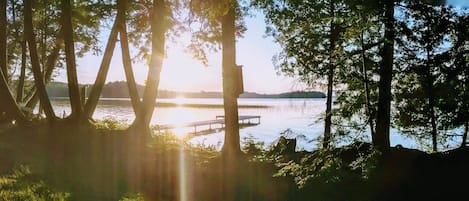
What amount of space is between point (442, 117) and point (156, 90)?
7613 millimetres

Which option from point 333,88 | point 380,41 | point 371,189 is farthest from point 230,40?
point 333,88

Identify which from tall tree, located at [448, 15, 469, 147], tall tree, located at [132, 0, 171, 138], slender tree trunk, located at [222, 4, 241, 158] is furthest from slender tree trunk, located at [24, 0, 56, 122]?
tall tree, located at [448, 15, 469, 147]

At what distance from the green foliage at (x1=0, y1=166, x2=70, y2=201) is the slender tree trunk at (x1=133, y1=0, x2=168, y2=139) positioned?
17.0 ft

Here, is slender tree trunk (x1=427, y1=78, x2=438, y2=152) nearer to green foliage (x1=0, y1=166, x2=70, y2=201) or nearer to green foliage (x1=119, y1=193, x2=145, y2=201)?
green foliage (x1=119, y1=193, x2=145, y2=201)

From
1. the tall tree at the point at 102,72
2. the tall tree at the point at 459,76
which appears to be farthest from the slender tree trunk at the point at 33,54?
the tall tree at the point at 459,76

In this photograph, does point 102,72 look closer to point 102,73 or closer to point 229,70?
point 102,73

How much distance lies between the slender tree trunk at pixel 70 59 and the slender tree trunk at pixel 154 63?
1845 mm

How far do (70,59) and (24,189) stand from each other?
6590mm

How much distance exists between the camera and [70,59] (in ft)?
38.3

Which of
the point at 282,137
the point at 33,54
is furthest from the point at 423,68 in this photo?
the point at 33,54

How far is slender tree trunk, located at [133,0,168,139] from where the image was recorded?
1116 cm

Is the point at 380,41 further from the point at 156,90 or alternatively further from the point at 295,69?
the point at 156,90

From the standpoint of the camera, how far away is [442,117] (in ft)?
25.6

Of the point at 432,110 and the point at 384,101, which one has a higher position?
the point at 384,101
